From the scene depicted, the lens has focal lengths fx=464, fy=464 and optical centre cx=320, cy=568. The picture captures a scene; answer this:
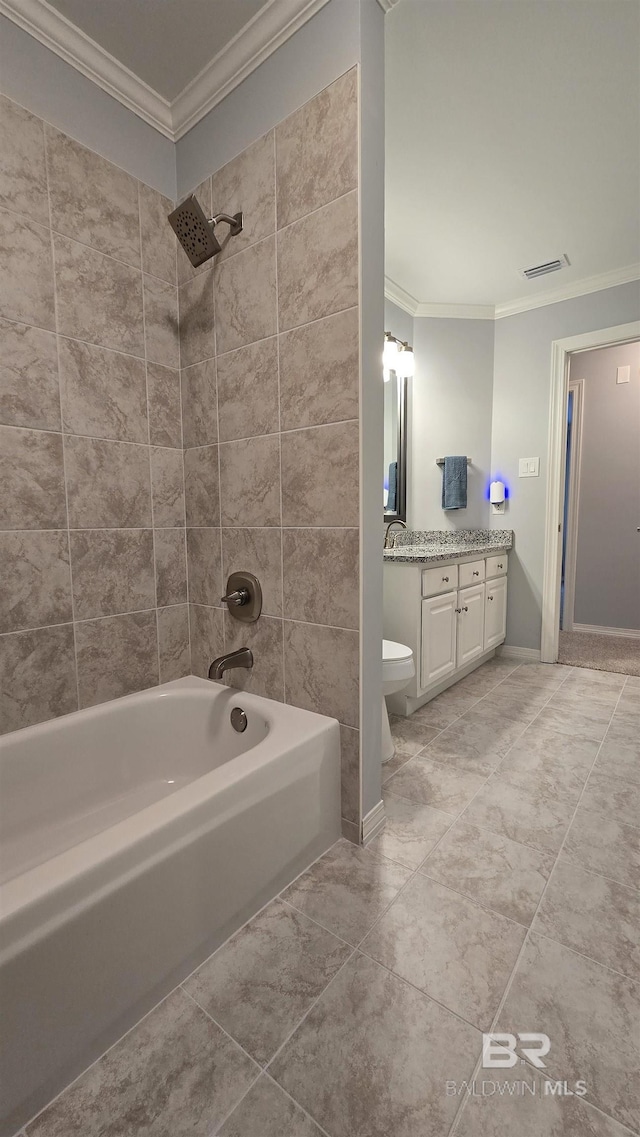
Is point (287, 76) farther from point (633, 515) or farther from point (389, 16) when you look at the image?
point (633, 515)

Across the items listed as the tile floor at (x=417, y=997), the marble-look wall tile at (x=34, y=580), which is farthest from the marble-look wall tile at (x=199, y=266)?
the tile floor at (x=417, y=997)

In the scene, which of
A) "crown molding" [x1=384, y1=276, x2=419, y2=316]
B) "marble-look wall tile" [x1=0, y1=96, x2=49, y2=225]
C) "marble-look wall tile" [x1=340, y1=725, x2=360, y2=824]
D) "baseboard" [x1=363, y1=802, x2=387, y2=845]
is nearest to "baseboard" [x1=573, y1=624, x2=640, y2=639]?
"crown molding" [x1=384, y1=276, x2=419, y2=316]

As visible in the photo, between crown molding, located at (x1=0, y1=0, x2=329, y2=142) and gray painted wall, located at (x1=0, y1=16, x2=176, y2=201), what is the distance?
0.03m

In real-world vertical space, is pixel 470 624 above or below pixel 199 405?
below

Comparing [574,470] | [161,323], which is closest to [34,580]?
[161,323]

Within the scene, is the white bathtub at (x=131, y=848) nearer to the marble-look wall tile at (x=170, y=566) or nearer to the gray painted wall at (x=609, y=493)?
the marble-look wall tile at (x=170, y=566)

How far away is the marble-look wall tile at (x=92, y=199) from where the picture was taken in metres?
1.42

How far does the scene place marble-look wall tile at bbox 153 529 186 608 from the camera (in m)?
1.79

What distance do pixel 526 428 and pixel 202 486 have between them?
2445 mm

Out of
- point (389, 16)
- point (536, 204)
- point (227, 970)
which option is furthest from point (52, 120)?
point (227, 970)

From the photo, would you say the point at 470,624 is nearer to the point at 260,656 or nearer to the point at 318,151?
the point at 260,656

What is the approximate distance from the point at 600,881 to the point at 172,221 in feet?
7.65

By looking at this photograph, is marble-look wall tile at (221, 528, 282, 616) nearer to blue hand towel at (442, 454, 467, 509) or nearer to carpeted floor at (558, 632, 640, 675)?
blue hand towel at (442, 454, 467, 509)

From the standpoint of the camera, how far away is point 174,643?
1.86m
